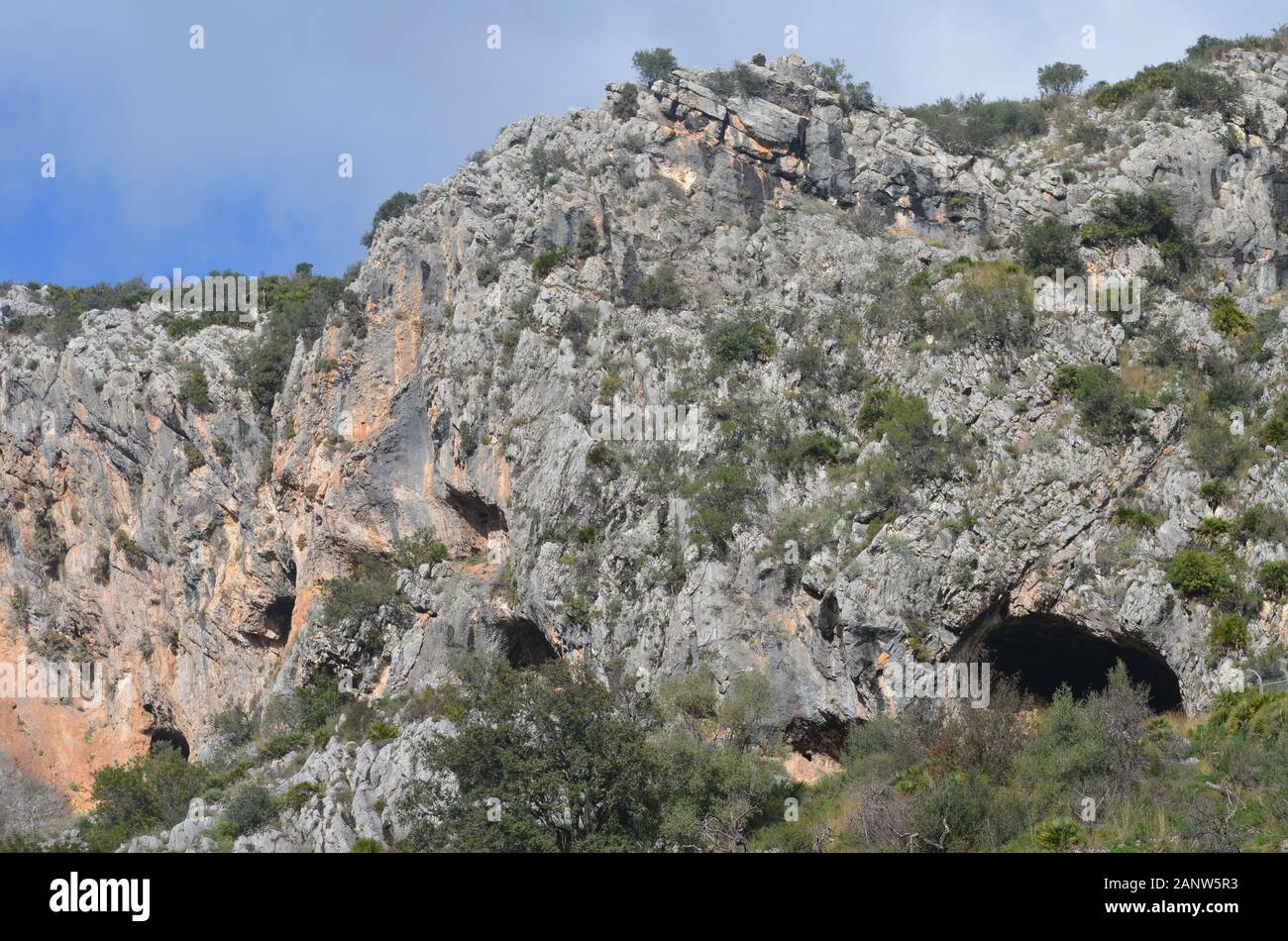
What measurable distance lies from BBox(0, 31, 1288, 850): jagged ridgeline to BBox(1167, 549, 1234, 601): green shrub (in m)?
0.11

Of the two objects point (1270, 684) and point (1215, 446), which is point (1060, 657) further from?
→ point (1215, 446)

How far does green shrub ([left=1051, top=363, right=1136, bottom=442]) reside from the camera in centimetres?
3934

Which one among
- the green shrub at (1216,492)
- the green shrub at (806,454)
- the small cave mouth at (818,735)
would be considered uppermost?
the green shrub at (806,454)

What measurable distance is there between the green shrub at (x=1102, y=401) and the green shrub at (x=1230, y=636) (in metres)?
6.84

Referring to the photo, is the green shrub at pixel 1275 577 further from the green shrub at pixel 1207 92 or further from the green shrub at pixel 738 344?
the green shrub at pixel 1207 92

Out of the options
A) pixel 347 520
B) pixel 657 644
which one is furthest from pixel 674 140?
pixel 657 644

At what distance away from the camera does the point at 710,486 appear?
41.2 m

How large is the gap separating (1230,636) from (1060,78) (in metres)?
39.4

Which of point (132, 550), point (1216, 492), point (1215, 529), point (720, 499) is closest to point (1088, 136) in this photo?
point (1216, 492)

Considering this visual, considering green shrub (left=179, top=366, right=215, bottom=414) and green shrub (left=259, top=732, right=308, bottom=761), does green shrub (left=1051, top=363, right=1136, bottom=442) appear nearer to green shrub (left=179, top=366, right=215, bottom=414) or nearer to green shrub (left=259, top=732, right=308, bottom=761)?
green shrub (left=259, top=732, right=308, bottom=761)

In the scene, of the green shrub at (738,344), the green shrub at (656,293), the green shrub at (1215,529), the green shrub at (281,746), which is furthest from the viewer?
the green shrub at (656,293)

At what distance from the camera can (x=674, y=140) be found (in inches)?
2178

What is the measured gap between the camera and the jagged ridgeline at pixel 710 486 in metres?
34.8

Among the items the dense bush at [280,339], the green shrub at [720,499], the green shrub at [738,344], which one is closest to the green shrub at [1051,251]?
the green shrub at [738,344]
